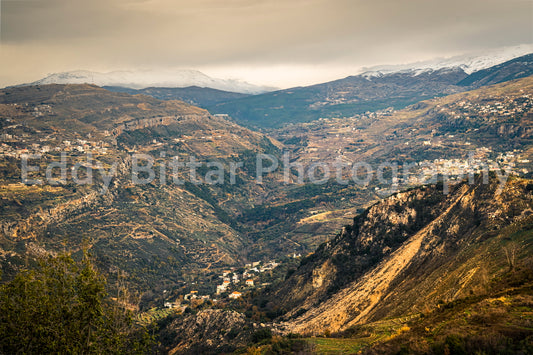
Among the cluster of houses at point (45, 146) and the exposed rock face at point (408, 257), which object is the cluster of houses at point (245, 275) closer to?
the exposed rock face at point (408, 257)

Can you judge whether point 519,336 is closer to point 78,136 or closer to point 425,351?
point 425,351

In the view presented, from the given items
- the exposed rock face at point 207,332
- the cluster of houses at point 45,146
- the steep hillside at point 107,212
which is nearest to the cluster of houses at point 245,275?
the steep hillside at point 107,212

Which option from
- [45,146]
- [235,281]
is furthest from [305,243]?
[45,146]

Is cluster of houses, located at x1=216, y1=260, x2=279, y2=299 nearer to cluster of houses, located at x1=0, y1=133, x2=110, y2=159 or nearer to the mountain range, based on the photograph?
the mountain range

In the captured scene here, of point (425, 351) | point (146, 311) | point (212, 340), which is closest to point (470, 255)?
point (425, 351)

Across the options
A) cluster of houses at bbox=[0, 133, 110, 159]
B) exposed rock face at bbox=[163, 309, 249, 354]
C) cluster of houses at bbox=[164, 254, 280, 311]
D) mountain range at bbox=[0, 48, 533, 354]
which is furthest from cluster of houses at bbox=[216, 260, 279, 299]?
cluster of houses at bbox=[0, 133, 110, 159]

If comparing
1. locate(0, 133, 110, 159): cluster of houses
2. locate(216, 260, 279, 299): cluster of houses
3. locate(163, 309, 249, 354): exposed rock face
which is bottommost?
locate(216, 260, 279, 299): cluster of houses
